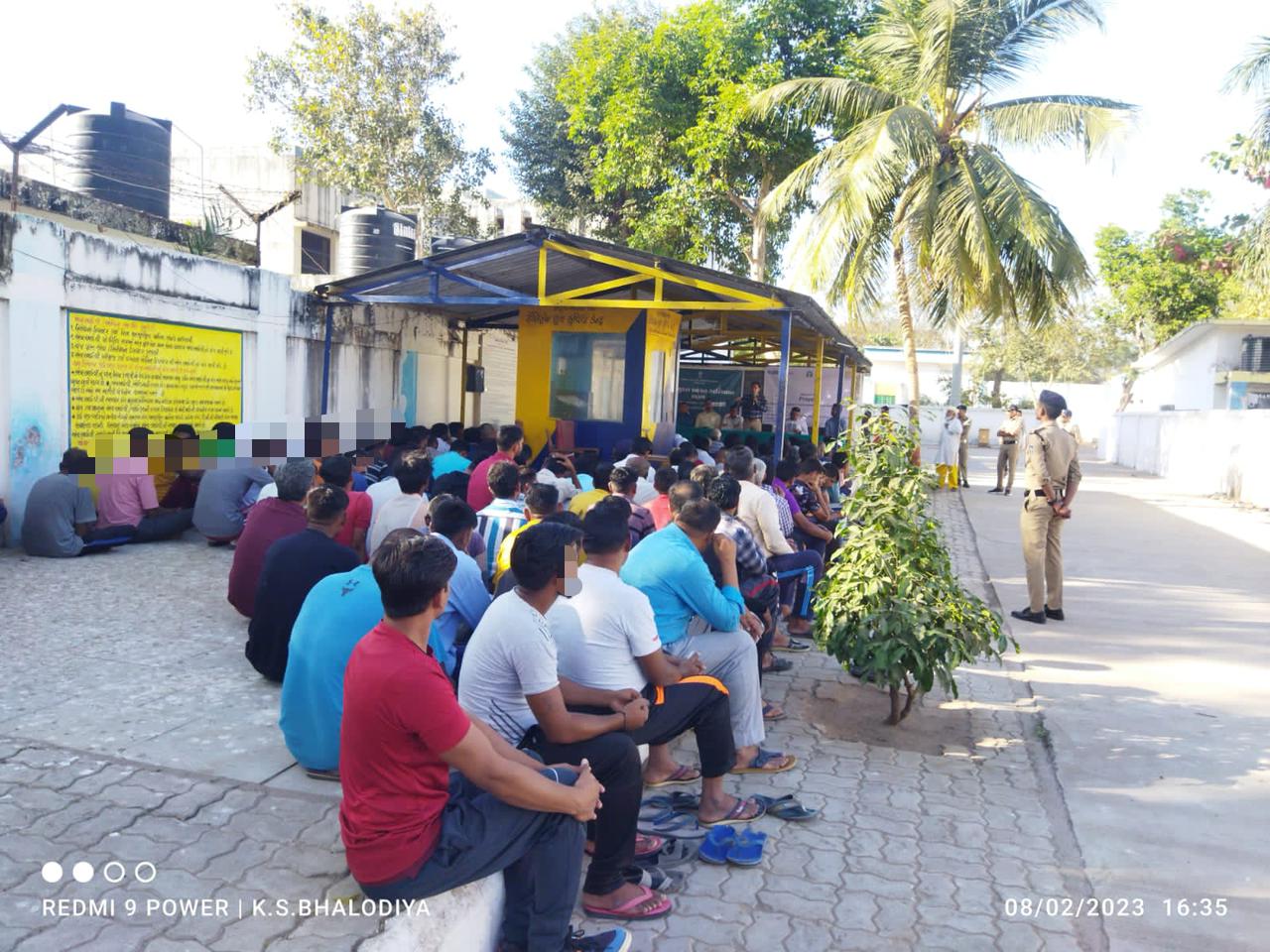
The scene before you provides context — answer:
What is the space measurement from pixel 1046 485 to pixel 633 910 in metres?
5.64

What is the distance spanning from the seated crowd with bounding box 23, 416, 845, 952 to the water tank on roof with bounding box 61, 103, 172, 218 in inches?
305

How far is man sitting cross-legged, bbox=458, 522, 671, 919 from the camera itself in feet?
9.83

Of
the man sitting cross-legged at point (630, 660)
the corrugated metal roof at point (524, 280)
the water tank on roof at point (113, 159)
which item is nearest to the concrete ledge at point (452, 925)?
the man sitting cross-legged at point (630, 660)

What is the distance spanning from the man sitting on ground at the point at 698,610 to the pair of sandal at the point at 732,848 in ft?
1.93

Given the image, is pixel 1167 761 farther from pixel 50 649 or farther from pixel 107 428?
pixel 107 428

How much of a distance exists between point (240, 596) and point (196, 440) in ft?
10.7

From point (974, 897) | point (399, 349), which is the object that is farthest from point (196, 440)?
point (974, 897)

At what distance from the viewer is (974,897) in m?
3.39

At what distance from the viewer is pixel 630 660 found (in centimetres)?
354

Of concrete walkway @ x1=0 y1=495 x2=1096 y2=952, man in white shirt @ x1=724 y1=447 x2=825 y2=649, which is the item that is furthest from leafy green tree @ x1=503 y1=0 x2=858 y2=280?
concrete walkway @ x1=0 y1=495 x2=1096 y2=952

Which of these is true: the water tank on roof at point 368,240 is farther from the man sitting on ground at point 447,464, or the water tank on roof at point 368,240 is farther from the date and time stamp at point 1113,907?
the date and time stamp at point 1113,907

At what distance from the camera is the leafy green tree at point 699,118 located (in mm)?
16609

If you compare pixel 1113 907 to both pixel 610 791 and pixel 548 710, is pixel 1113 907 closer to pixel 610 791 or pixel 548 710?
pixel 610 791

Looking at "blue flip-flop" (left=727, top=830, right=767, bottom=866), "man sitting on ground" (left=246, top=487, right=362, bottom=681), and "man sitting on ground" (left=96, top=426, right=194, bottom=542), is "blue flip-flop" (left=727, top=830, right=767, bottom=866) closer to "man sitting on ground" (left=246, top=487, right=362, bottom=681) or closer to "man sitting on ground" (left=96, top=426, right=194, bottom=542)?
"man sitting on ground" (left=246, top=487, right=362, bottom=681)
